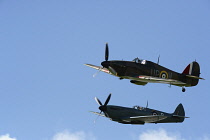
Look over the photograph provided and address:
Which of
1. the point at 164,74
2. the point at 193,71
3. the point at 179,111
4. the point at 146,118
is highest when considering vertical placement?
A: the point at 193,71

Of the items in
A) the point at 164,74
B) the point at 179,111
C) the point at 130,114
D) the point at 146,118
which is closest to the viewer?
the point at 146,118

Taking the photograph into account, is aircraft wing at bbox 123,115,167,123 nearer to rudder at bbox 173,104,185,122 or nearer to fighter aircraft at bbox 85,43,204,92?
fighter aircraft at bbox 85,43,204,92

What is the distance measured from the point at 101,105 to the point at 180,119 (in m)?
10.9

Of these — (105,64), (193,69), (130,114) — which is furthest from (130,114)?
(193,69)

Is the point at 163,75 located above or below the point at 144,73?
above

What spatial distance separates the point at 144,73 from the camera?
39.5 meters

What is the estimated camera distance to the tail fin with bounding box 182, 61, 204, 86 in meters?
42.6

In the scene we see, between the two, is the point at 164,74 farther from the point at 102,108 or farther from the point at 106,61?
the point at 102,108

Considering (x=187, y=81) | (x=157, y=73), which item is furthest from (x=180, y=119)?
(x=157, y=73)

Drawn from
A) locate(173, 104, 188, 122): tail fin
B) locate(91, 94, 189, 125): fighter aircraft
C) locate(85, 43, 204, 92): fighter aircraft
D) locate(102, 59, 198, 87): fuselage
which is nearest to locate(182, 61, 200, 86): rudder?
locate(85, 43, 204, 92): fighter aircraft

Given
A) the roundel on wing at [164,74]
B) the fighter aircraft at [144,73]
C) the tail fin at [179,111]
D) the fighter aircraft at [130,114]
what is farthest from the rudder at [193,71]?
the tail fin at [179,111]

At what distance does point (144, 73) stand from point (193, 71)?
712 centimetres

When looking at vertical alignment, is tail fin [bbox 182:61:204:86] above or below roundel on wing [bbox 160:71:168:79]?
above

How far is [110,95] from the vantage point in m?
39.5
